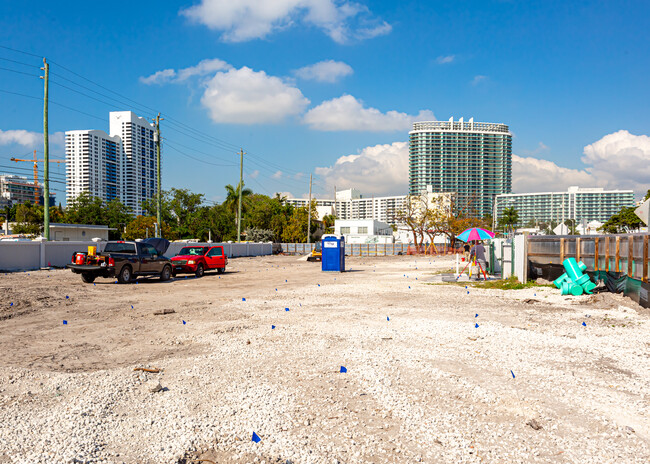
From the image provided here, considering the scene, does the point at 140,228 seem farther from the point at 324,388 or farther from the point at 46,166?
the point at 324,388

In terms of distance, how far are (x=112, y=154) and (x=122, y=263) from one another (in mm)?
58240

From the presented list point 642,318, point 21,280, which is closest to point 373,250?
point 21,280

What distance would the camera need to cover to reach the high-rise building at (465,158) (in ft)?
492

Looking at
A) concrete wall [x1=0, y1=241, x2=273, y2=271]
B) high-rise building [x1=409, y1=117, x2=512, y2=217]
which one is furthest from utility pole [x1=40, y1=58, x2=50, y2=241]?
high-rise building [x1=409, y1=117, x2=512, y2=217]

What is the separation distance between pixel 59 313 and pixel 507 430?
10918 mm

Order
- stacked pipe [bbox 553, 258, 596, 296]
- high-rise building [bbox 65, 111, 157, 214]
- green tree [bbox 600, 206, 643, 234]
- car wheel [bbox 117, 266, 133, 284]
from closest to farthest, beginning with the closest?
stacked pipe [bbox 553, 258, 596, 296] → car wheel [bbox 117, 266, 133, 284] → high-rise building [bbox 65, 111, 157, 214] → green tree [bbox 600, 206, 643, 234]

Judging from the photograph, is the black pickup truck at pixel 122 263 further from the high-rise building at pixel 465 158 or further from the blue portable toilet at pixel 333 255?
the high-rise building at pixel 465 158

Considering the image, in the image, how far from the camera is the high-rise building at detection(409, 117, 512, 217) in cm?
15000

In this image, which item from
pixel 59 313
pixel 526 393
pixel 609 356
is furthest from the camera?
pixel 59 313

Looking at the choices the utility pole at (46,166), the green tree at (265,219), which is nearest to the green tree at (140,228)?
the green tree at (265,219)

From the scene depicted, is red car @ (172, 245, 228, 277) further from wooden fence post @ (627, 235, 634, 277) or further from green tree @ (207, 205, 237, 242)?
green tree @ (207, 205, 237, 242)

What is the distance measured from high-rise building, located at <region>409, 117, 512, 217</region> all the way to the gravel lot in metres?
143

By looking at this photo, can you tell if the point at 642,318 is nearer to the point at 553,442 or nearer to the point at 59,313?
the point at 553,442

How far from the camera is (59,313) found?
1155cm
